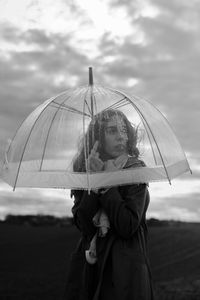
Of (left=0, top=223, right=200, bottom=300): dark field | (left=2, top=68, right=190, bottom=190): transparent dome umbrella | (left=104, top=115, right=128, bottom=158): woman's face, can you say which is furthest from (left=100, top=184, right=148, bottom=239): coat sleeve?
(left=0, top=223, right=200, bottom=300): dark field

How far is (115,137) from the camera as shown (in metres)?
3.50

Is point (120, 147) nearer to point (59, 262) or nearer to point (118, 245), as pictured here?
point (118, 245)

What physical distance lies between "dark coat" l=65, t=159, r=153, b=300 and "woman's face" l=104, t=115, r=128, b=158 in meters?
0.25

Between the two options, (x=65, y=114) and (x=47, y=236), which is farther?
(x=47, y=236)

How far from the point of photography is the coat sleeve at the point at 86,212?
11.0ft

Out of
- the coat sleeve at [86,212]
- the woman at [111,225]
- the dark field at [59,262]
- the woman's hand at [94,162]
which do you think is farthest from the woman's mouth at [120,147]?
the dark field at [59,262]

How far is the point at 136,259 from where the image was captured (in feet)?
11.0

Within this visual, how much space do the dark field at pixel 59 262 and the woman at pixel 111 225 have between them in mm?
4793

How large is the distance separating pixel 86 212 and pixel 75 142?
0.51m

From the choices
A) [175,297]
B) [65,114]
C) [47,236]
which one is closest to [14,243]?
[47,236]

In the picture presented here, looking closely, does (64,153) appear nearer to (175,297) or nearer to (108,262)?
(108,262)

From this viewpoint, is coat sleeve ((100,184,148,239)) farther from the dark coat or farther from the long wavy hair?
the long wavy hair

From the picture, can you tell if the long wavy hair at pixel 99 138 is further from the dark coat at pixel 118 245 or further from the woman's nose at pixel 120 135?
the dark coat at pixel 118 245

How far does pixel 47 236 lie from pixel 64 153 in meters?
8.10
